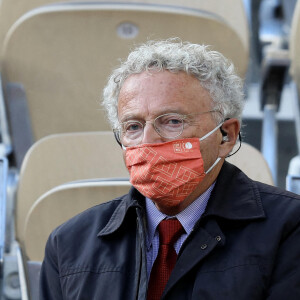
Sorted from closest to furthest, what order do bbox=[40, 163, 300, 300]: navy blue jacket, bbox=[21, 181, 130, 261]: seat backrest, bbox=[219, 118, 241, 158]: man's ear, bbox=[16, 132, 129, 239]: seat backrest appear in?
1. bbox=[40, 163, 300, 300]: navy blue jacket
2. bbox=[219, 118, 241, 158]: man's ear
3. bbox=[21, 181, 130, 261]: seat backrest
4. bbox=[16, 132, 129, 239]: seat backrest

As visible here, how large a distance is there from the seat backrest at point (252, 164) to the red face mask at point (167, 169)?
56 cm

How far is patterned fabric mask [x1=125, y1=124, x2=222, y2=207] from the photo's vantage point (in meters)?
1.71

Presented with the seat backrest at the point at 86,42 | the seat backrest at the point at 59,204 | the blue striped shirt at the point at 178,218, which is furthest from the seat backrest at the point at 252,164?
the seat backrest at the point at 86,42

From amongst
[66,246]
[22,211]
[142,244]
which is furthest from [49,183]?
[142,244]

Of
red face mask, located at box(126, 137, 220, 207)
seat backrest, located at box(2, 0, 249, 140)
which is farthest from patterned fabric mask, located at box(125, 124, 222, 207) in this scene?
seat backrest, located at box(2, 0, 249, 140)

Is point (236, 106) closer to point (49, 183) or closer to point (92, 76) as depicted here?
point (49, 183)

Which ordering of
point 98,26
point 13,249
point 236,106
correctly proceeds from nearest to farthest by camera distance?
point 236,106 < point 13,249 < point 98,26

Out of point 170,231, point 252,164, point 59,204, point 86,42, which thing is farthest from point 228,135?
point 86,42

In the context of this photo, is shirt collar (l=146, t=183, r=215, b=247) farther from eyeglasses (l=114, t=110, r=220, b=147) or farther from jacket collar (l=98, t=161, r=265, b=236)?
eyeglasses (l=114, t=110, r=220, b=147)

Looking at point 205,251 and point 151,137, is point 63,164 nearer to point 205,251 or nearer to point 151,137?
point 151,137

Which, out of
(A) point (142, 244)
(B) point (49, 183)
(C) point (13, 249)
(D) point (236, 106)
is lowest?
(C) point (13, 249)

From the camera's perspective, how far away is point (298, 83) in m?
2.84

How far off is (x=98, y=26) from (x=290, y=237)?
55.7 inches

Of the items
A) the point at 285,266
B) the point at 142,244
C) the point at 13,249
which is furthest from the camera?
the point at 13,249
